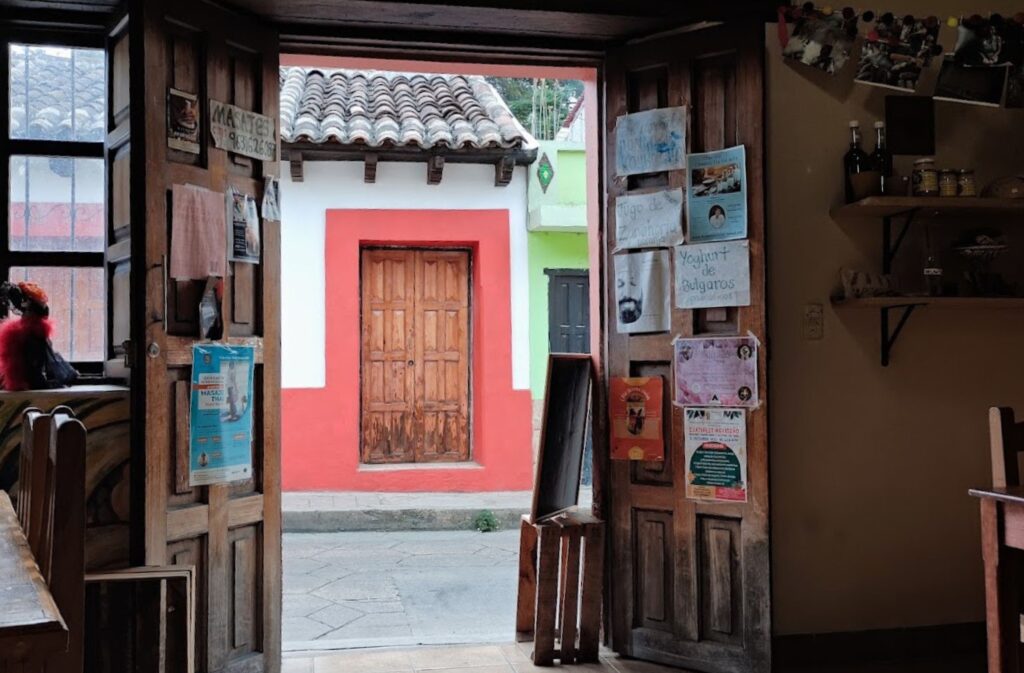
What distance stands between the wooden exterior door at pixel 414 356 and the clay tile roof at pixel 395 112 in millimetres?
1050

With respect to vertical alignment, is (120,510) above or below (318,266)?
below

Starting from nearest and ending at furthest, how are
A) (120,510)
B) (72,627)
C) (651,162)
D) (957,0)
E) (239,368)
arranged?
(72,627) < (120,510) < (239,368) < (651,162) < (957,0)

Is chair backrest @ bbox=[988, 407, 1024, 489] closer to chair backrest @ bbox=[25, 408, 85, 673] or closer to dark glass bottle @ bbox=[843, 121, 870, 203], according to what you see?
dark glass bottle @ bbox=[843, 121, 870, 203]

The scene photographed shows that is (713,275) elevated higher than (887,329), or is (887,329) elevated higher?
(713,275)

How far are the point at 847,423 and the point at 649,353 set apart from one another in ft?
2.83

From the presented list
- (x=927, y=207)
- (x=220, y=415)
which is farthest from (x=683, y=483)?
(x=220, y=415)

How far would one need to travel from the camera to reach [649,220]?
3568 mm

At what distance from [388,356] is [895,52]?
16.6 feet

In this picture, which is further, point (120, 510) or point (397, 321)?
point (397, 321)

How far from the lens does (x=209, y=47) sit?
10.5ft

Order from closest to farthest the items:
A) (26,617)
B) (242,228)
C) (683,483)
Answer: (26,617), (242,228), (683,483)

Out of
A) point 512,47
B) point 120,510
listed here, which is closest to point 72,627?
point 120,510

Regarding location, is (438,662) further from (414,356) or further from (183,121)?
(414,356)

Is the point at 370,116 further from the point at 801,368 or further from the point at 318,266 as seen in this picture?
the point at 801,368
